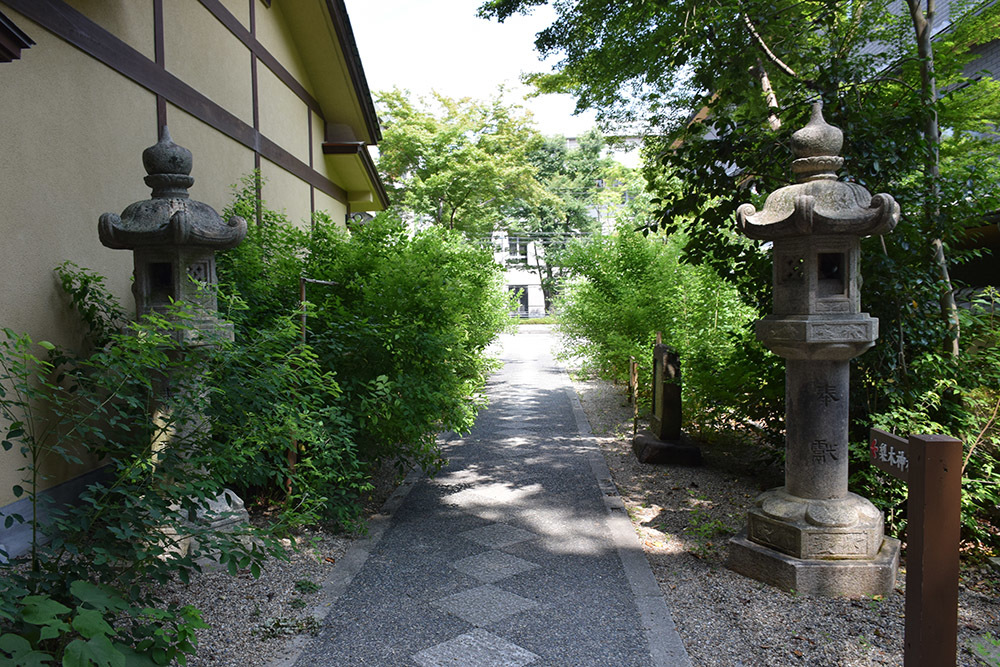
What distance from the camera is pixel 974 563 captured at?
4598 mm

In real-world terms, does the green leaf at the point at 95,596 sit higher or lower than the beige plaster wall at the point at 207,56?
lower

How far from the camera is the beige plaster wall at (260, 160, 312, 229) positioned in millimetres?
8680

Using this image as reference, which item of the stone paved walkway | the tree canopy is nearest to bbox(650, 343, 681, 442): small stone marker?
the stone paved walkway

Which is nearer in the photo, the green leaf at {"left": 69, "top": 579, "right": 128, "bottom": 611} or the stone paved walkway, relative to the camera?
the green leaf at {"left": 69, "top": 579, "right": 128, "bottom": 611}

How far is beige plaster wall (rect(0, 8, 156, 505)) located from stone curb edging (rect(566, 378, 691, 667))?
4105 millimetres

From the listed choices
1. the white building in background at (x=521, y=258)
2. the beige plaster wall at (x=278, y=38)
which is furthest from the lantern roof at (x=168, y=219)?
the white building in background at (x=521, y=258)

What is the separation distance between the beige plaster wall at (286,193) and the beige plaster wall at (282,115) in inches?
16.3

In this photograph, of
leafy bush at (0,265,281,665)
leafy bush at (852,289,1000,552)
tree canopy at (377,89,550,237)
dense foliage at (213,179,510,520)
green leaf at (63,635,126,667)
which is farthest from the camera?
tree canopy at (377,89,550,237)

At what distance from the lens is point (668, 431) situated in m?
7.75

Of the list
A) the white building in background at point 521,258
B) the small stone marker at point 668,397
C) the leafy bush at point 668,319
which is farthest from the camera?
the white building in background at point 521,258

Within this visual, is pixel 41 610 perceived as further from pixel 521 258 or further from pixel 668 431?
pixel 521 258

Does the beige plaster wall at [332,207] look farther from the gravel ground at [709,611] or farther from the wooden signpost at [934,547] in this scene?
the wooden signpost at [934,547]

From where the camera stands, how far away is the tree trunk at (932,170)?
4.83 meters

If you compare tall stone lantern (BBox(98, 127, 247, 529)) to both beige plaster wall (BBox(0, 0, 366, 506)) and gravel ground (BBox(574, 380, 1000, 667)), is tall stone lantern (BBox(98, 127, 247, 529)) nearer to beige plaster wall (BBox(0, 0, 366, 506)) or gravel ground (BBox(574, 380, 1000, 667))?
beige plaster wall (BBox(0, 0, 366, 506))
